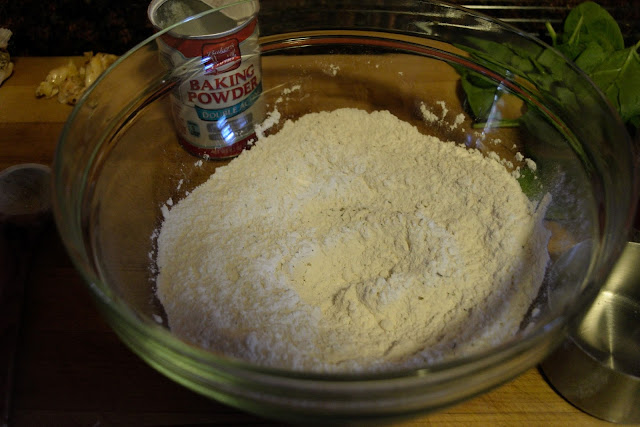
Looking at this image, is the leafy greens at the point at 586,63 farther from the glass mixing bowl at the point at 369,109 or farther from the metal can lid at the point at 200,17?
the metal can lid at the point at 200,17

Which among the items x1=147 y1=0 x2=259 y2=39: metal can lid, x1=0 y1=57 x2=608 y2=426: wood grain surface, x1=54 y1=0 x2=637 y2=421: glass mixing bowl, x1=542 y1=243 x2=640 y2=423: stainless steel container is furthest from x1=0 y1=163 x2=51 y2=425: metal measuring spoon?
x1=542 y1=243 x2=640 y2=423: stainless steel container

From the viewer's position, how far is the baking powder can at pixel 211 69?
970mm

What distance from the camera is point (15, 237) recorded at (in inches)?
39.2

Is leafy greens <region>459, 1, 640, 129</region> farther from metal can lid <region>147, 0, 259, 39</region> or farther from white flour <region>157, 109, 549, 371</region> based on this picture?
metal can lid <region>147, 0, 259, 39</region>

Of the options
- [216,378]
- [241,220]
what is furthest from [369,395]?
[241,220]

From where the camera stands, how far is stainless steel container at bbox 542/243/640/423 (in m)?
0.79

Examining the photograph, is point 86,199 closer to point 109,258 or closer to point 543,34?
point 109,258

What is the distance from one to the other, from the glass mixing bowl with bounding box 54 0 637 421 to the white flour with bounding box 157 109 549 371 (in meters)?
0.06

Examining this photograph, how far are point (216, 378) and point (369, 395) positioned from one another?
0.17 m

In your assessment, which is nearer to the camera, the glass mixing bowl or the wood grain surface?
the glass mixing bowl

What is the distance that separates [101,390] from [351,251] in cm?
47

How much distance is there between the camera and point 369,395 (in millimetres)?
577

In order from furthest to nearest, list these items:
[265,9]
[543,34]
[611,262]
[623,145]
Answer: [543,34] < [265,9] < [623,145] < [611,262]

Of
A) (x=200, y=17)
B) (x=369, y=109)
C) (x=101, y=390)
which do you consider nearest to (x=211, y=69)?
(x=200, y=17)
